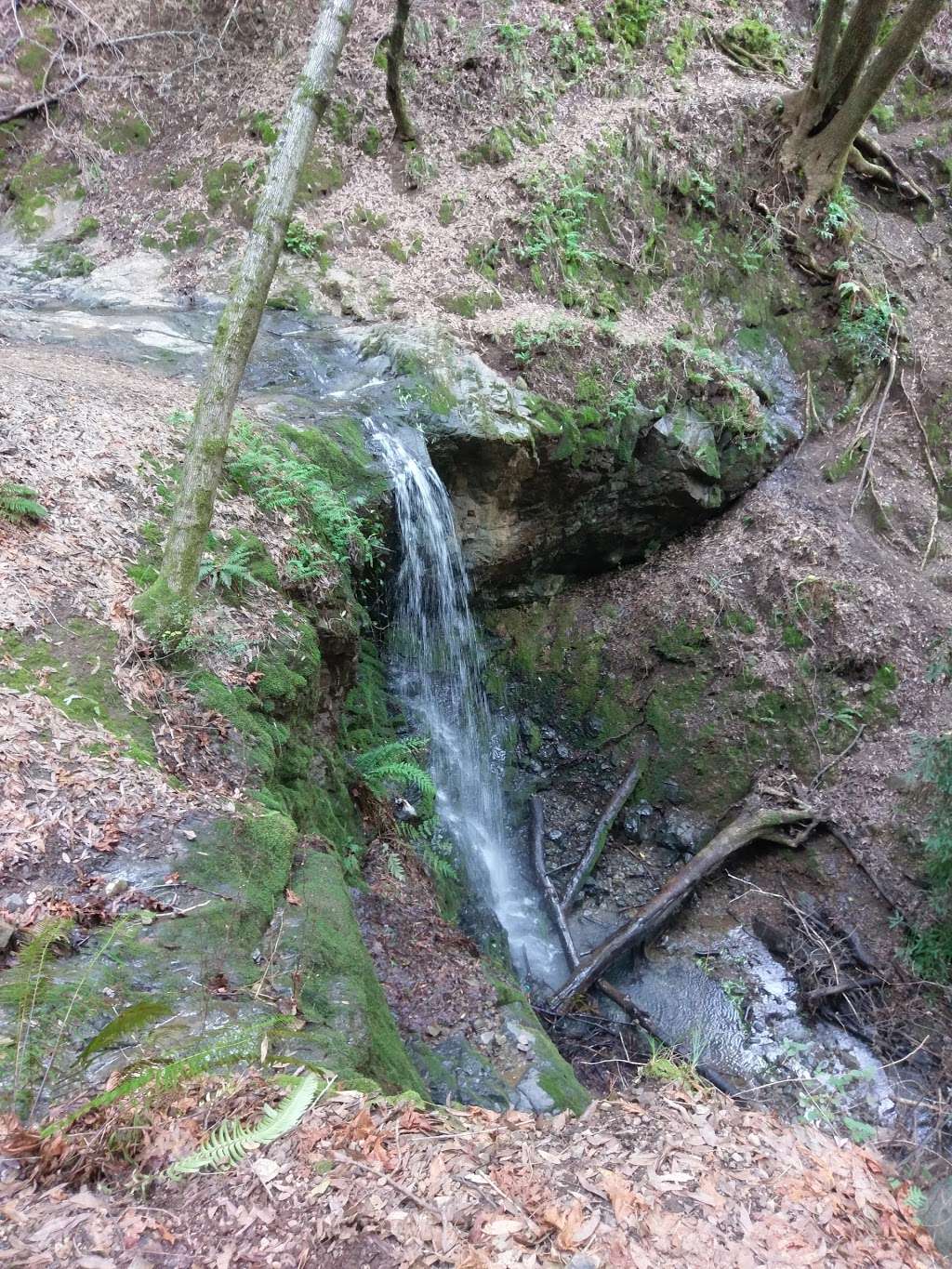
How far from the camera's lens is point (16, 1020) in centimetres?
248

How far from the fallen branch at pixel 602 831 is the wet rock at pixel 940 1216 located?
4862mm

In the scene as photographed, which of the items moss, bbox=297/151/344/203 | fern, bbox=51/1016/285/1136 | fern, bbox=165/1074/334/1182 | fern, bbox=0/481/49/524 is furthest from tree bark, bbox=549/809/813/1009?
moss, bbox=297/151/344/203

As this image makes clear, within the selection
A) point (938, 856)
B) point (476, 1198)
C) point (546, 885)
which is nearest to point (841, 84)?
point (938, 856)

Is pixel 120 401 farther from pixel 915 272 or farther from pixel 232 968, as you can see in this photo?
→ pixel 915 272

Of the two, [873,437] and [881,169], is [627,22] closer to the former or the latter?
[881,169]

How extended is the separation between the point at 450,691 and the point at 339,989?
536 cm

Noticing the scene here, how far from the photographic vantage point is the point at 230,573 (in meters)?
5.24

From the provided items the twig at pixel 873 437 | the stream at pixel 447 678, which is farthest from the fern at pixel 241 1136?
the twig at pixel 873 437

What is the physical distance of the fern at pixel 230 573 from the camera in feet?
17.0

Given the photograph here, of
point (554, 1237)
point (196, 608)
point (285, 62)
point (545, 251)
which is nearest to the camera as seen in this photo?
point (554, 1237)

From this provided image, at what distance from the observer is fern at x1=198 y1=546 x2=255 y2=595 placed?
5.17 metres

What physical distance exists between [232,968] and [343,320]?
25.0 feet

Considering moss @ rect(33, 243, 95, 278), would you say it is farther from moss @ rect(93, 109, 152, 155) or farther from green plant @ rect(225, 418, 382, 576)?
green plant @ rect(225, 418, 382, 576)

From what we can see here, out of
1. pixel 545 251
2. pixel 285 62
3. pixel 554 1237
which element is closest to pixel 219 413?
pixel 554 1237
